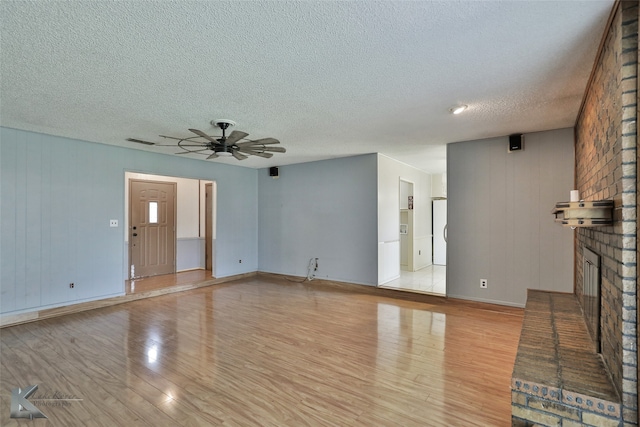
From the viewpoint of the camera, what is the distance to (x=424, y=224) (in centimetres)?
775

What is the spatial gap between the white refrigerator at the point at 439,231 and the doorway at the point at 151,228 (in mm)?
6536

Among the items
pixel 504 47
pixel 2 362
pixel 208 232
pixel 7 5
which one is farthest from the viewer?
pixel 208 232

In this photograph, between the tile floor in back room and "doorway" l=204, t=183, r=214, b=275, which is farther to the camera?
"doorway" l=204, t=183, r=214, b=275

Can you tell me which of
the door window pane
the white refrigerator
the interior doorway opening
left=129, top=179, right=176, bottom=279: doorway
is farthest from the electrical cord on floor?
the white refrigerator

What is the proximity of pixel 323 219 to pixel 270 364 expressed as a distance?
12.1ft

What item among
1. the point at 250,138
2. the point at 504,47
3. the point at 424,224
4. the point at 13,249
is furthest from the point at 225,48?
the point at 424,224

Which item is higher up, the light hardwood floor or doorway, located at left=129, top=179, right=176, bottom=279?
doorway, located at left=129, top=179, right=176, bottom=279

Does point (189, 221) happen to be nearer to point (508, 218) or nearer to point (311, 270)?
point (311, 270)

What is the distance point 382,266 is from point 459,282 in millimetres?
1344

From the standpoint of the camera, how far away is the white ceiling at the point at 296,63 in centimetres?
175

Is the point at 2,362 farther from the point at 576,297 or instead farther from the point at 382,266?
the point at 576,297

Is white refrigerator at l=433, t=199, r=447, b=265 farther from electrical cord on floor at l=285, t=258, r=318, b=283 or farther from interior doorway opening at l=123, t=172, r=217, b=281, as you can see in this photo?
interior doorway opening at l=123, t=172, r=217, b=281


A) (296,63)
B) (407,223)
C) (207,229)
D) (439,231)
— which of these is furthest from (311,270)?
(296,63)

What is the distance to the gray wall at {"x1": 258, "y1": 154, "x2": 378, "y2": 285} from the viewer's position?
5.65 metres
